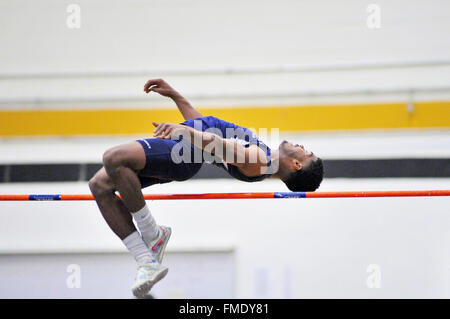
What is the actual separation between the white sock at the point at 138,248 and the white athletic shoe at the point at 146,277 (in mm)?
34

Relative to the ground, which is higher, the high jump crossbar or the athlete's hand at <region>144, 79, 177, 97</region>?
the athlete's hand at <region>144, 79, 177, 97</region>

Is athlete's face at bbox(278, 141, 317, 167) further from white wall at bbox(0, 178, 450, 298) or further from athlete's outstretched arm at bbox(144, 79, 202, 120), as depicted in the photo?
white wall at bbox(0, 178, 450, 298)

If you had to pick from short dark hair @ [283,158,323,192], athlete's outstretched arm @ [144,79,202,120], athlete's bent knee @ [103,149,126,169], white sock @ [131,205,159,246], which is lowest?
white sock @ [131,205,159,246]

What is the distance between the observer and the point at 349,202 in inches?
172

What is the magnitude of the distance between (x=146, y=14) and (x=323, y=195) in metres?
2.67

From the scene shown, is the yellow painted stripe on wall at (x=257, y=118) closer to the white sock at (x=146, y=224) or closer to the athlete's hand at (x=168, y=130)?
the white sock at (x=146, y=224)

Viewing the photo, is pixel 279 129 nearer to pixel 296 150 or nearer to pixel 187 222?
pixel 187 222

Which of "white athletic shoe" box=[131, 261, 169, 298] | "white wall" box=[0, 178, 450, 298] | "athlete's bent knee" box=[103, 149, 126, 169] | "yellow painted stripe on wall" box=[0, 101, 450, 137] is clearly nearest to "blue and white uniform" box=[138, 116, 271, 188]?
"athlete's bent knee" box=[103, 149, 126, 169]

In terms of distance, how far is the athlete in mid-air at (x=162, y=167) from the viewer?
2.35m

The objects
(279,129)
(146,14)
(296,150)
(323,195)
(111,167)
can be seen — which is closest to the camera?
(111,167)

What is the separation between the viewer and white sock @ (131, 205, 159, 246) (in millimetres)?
2471

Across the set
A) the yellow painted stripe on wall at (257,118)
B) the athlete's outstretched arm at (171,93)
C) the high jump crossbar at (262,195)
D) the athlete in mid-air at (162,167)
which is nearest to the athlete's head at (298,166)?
the athlete in mid-air at (162,167)

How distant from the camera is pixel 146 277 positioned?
2377 mm

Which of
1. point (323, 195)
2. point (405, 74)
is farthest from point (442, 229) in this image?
point (323, 195)
